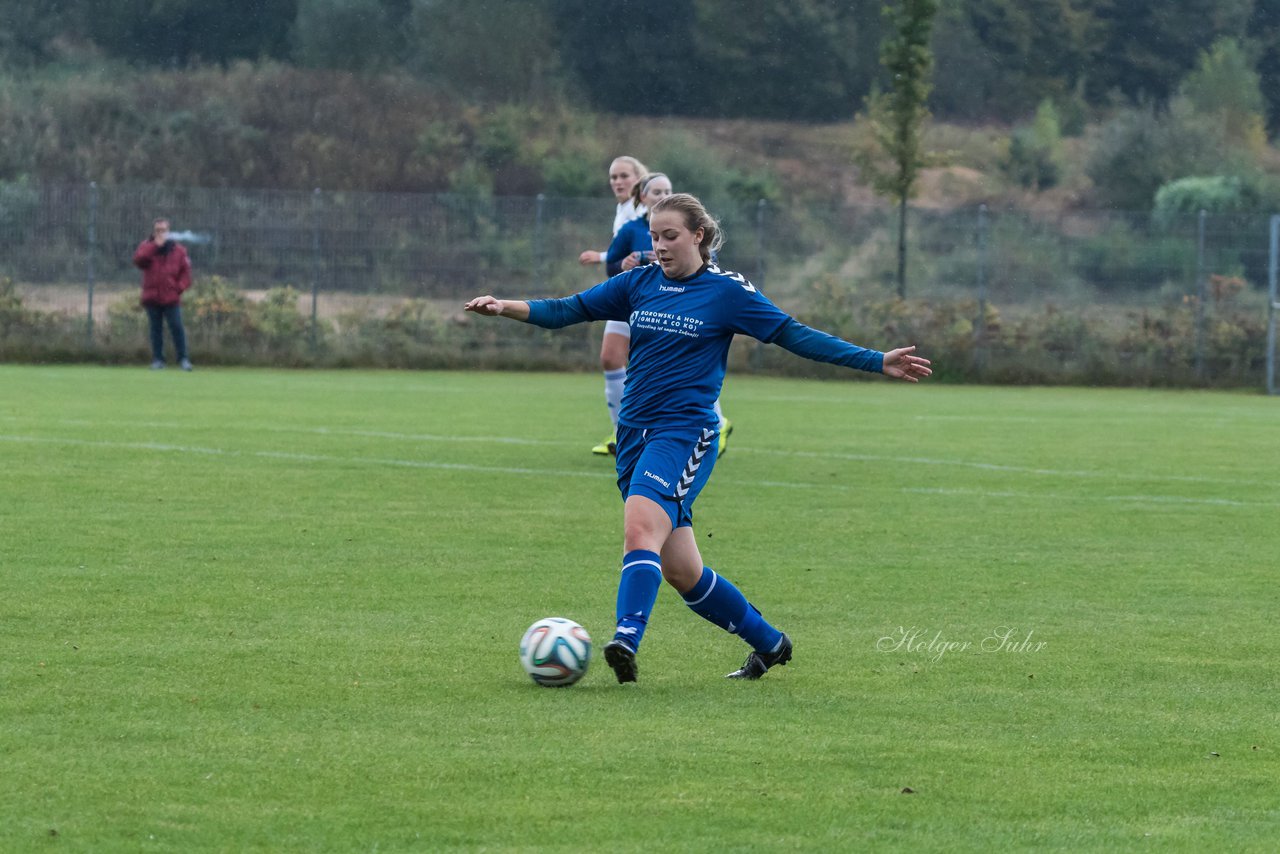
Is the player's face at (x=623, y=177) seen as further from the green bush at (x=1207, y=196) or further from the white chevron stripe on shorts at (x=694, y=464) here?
the green bush at (x=1207, y=196)

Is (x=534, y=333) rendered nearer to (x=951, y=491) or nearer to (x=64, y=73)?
(x=951, y=491)

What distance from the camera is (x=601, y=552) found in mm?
9453

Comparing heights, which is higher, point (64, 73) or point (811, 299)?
point (64, 73)

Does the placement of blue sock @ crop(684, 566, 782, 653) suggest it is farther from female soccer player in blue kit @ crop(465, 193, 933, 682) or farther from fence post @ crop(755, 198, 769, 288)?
fence post @ crop(755, 198, 769, 288)

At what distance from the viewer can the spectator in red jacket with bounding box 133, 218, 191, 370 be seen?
85.5 feet

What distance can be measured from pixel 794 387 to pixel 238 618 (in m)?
18.2

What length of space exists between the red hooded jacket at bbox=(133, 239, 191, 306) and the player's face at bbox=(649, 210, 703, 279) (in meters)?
20.3

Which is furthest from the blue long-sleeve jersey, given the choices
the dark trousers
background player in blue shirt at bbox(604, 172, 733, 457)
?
the dark trousers

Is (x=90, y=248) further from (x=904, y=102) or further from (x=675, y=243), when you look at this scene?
(x=675, y=243)

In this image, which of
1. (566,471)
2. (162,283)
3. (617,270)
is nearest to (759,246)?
(162,283)

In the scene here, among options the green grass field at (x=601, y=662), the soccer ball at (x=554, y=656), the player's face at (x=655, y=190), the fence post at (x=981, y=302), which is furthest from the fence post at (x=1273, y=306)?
the soccer ball at (x=554, y=656)

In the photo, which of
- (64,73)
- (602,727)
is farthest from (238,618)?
(64,73)

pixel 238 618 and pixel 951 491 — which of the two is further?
pixel 951 491

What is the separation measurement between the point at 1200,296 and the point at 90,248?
16399mm
